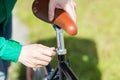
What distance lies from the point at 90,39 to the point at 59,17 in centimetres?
237

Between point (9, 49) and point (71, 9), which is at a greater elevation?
point (71, 9)

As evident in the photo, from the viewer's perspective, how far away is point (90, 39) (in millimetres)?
4895

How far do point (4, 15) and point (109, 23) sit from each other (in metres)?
2.42

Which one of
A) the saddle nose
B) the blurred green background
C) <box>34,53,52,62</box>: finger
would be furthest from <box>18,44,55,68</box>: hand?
the blurred green background

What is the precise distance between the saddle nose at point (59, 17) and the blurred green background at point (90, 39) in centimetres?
176

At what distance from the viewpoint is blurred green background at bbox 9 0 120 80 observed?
4449 mm

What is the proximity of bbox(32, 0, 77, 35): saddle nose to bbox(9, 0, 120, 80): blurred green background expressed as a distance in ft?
5.78

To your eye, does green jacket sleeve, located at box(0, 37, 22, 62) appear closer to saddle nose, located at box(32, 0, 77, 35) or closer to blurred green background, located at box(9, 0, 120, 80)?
saddle nose, located at box(32, 0, 77, 35)

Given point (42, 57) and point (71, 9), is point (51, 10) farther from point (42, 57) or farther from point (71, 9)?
point (42, 57)

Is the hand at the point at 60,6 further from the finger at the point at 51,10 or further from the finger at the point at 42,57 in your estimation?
the finger at the point at 42,57

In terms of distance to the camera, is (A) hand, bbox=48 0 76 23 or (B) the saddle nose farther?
(A) hand, bbox=48 0 76 23

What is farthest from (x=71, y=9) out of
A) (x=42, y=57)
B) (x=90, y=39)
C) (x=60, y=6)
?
(x=90, y=39)

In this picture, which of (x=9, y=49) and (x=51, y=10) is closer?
(x=9, y=49)

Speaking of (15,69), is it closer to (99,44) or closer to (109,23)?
(99,44)
